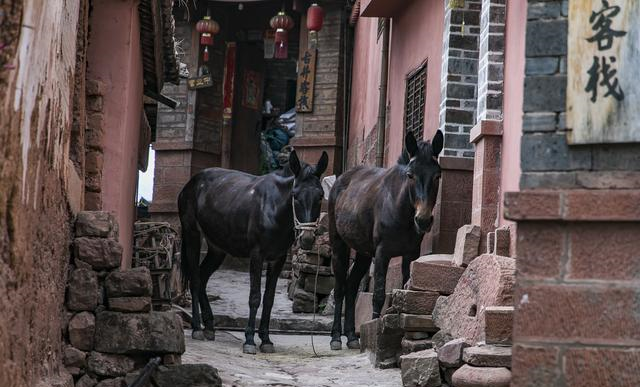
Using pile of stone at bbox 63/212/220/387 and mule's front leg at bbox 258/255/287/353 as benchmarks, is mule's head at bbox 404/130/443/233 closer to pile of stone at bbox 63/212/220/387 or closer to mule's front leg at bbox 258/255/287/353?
mule's front leg at bbox 258/255/287/353

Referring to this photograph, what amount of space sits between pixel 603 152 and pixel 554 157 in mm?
213

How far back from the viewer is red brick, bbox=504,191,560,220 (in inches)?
193

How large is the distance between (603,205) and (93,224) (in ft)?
12.6

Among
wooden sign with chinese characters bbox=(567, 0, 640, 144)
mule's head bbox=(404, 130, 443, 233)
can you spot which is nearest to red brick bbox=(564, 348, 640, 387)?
wooden sign with chinese characters bbox=(567, 0, 640, 144)

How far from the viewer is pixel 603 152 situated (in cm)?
502

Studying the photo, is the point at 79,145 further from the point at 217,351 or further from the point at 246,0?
the point at 246,0

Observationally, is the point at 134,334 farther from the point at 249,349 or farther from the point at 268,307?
the point at 268,307

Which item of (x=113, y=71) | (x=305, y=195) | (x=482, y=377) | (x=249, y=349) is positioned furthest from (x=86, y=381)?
(x=305, y=195)

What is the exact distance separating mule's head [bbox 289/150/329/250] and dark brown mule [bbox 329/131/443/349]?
365 millimetres

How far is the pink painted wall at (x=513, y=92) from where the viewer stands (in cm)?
912

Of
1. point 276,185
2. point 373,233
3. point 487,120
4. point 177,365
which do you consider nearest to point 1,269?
point 177,365

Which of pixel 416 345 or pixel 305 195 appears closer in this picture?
pixel 416 345

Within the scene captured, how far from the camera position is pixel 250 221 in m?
12.3

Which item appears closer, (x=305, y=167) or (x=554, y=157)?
(x=554, y=157)
